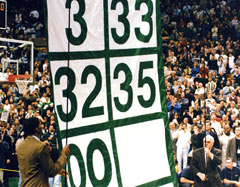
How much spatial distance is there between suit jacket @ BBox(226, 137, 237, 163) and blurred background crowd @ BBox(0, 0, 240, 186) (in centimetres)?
8

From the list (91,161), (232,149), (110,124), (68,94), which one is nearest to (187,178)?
(232,149)

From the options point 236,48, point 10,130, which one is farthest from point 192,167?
point 236,48

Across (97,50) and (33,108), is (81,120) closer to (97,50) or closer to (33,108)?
(97,50)

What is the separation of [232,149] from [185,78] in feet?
22.3

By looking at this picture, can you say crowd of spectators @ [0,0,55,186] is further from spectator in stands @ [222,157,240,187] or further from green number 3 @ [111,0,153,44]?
green number 3 @ [111,0,153,44]

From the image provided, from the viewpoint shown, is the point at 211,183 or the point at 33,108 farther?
the point at 33,108

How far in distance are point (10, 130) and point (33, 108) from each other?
2.73m

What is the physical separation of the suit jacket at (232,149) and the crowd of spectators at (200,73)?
27mm

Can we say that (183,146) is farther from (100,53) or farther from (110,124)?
(100,53)

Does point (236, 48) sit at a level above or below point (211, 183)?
above

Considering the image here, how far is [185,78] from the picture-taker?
20.7 metres

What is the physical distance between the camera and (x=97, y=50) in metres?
4.24

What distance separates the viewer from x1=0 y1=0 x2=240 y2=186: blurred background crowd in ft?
50.6

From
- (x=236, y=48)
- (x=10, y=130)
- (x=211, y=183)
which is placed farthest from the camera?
(x=236, y=48)
